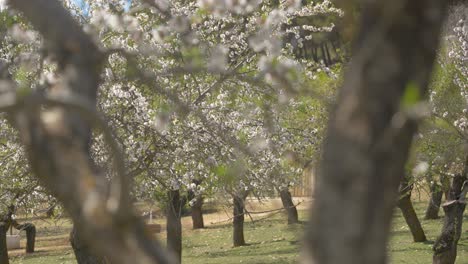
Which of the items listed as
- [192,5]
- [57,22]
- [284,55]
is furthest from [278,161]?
[57,22]

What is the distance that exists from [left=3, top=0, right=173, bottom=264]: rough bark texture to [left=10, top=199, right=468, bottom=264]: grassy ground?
13149mm

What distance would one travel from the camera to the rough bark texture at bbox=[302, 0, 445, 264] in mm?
1829

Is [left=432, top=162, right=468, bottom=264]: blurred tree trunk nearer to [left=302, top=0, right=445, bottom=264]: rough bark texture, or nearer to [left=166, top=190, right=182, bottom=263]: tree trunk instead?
[left=166, top=190, right=182, bottom=263]: tree trunk

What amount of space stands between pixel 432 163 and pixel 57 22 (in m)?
10.6

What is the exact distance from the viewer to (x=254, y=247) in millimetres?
23312

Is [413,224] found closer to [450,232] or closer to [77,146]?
[450,232]

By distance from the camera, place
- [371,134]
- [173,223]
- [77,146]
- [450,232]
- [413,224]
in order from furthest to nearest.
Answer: [413,224] < [450,232] < [173,223] < [77,146] < [371,134]

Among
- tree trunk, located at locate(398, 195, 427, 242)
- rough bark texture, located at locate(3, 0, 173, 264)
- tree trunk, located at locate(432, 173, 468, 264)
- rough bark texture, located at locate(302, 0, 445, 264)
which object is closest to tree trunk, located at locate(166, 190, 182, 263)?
tree trunk, located at locate(432, 173, 468, 264)

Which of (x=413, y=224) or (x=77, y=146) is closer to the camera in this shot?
(x=77, y=146)

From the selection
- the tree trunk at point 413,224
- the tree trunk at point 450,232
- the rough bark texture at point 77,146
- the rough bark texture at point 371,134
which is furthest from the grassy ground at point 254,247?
the rough bark texture at point 371,134

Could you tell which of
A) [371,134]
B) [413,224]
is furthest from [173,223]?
[413,224]

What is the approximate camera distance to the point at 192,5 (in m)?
11.8

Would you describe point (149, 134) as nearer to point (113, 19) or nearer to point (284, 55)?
point (113, 19)

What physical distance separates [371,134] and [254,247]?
21.7 meters
